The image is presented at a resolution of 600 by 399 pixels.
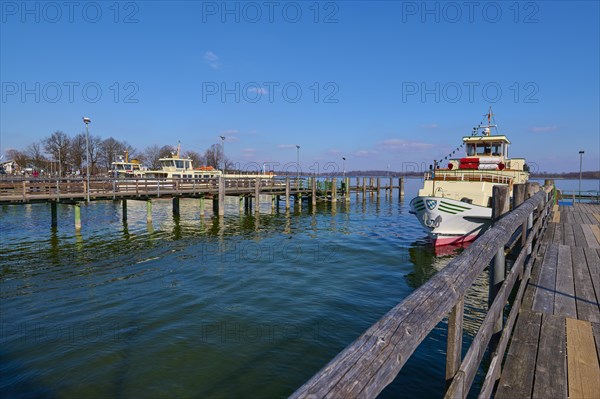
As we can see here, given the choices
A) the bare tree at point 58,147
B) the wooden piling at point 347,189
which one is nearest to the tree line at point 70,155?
the bare tree at point 58,147

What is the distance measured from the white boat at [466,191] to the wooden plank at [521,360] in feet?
37.5

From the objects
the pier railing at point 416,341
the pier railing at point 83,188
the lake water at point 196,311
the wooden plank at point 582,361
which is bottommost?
the lake water at point 196,311

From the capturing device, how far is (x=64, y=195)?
747 inches

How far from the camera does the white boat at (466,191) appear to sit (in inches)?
581

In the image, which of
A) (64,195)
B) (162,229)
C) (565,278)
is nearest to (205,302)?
(565,278)

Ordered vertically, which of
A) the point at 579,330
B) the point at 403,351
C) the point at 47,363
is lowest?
the point at 47,363

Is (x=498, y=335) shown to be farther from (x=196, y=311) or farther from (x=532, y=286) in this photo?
(x=196, y=311)

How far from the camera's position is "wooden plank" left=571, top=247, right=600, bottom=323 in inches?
161

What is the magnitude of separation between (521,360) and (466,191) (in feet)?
47.2

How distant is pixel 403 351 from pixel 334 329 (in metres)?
6.48

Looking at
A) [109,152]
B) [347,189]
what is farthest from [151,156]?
[347,189]

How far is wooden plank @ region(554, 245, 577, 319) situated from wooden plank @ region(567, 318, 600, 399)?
0.29 metres

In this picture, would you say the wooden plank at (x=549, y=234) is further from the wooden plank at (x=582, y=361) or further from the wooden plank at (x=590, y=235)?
the wooden plank at (x=582, y=361)

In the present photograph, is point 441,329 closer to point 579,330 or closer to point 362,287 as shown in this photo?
point 362,287
